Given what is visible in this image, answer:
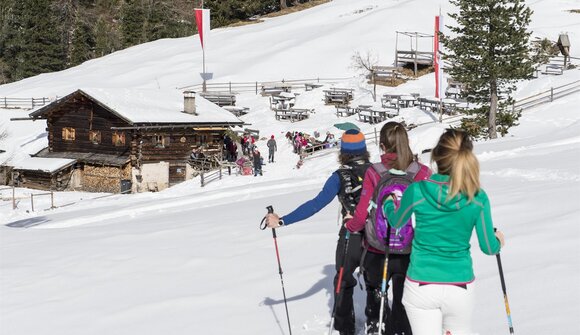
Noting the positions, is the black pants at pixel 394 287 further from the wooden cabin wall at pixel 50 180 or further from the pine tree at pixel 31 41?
the pine tree at pixel 31 41

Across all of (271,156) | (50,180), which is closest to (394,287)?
(271,156)

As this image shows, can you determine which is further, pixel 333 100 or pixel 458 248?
pixel 333 100

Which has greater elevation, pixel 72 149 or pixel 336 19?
pixel 336 19

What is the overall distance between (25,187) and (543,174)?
29865mm

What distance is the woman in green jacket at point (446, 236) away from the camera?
3904 millimetres

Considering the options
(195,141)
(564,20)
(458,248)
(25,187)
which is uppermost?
(564,20)

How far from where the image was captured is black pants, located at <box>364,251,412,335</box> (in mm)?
4922

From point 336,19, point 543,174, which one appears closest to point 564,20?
point 336,19

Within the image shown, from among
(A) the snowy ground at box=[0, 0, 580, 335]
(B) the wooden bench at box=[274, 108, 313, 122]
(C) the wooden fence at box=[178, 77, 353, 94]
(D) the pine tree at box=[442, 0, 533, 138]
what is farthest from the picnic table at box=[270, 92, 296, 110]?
(A) the snowy ground at box=[0, 0, 580, 335]

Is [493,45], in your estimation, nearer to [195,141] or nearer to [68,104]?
[195,141]

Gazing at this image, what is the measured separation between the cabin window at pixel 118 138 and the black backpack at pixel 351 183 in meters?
31.1

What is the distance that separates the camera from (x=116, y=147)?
35.7 metres

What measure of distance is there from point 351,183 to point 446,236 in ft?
Result: 5.01

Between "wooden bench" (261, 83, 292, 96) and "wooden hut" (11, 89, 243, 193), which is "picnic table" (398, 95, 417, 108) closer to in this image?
"wooden hut" (11, 89, 243, 193)
